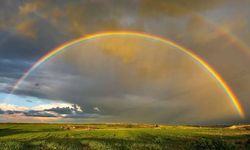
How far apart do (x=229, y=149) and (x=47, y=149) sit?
1941 centimetres

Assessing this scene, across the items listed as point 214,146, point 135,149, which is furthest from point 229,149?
point 135,149

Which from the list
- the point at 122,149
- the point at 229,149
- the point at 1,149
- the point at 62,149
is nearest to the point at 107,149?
the point at 122,149

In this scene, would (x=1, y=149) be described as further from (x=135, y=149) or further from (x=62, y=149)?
(x=135, y=149)

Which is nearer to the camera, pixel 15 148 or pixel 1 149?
pixel 1 149

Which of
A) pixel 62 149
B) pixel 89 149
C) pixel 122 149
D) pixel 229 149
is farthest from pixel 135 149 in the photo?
pixel 229 149

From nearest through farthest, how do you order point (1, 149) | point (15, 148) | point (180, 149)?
point (1, 149), point (15, 148), point (180, 149)

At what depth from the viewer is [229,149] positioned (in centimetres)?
3466

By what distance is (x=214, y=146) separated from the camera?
35500 millimetres

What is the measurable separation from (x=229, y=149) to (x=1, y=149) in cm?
2344

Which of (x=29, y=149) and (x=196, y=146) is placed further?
(x=196, y=146)

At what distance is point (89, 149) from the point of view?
36.0 metres

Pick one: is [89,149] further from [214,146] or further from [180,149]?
[214,146]

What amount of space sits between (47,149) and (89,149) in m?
4.52

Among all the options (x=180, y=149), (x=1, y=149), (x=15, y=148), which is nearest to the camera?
(x=1, y=149)
